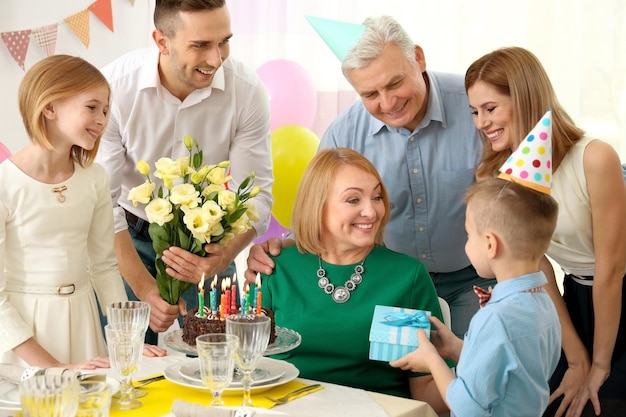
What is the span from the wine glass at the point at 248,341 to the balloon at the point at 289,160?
2.49 meters

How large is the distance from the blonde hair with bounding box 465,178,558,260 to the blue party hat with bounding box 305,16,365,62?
3.37ft

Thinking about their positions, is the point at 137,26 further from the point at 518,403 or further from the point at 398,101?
the point at 518,403

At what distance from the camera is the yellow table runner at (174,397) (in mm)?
1845

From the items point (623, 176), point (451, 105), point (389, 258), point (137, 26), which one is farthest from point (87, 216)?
point (137, 26)


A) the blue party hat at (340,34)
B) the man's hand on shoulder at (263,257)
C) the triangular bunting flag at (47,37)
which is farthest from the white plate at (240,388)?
the triangular bunting flag at (47,37)

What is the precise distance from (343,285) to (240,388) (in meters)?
0.66

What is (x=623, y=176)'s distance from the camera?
7.96 feet

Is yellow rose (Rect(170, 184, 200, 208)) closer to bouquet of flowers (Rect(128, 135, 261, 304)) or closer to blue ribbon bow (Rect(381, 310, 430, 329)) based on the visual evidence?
bouquet of flowers (Rect(128, 135, 261, 304))

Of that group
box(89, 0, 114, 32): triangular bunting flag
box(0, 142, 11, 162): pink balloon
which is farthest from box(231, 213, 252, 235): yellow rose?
box(89, 0, 114, 32): triangular bunting flag

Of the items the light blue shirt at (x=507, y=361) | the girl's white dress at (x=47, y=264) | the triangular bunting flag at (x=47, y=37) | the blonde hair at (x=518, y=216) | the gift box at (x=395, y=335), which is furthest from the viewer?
the triangular bunting flag at (x=47, y=37)

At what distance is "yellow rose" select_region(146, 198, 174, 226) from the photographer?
91.0 inches

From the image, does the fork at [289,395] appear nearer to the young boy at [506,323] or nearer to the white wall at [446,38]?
the young boy at [506,323]

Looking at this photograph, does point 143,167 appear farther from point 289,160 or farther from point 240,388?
point 289,160

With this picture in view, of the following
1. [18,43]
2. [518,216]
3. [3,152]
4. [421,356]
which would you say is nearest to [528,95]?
[518,216]
